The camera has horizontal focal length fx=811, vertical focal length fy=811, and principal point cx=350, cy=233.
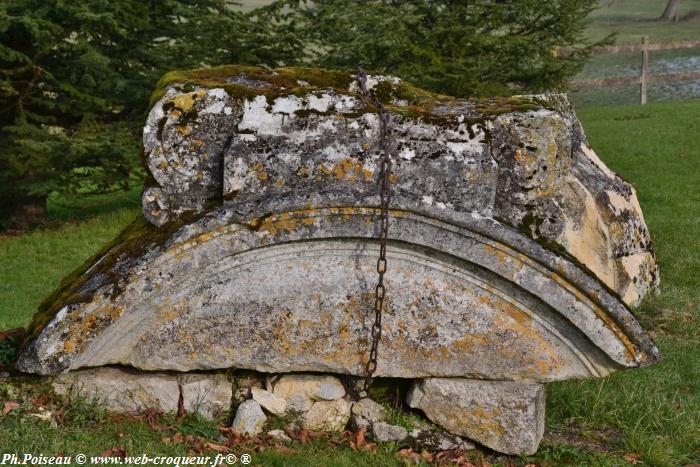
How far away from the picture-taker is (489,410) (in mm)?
4406

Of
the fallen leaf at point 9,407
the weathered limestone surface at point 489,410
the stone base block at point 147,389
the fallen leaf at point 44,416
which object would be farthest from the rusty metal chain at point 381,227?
the fallen leaf at point 9,407

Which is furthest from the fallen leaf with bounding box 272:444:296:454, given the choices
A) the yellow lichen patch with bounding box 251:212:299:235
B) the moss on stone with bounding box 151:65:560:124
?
the moss on stone with bounding box 151:65:560:124

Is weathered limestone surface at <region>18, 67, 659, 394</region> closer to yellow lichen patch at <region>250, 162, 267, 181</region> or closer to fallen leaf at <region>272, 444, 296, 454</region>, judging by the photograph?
yellow lichen patch at <region>250, 162, 267, 181</region>

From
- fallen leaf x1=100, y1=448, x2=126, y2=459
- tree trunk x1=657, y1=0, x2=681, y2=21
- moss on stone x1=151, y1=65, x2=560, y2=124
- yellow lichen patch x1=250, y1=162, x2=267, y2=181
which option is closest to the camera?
fallen leaf x1=100, y1=448, x2=126, y2=459

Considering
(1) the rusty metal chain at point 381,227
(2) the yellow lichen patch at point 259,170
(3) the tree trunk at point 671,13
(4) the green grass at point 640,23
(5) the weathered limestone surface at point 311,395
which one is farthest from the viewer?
(3) the tree trunk at point 671,13

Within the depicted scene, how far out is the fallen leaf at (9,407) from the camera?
423 centimetres

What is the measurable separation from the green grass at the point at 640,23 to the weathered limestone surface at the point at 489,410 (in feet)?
107

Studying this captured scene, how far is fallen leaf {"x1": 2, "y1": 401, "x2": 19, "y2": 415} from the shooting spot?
13.9 feet

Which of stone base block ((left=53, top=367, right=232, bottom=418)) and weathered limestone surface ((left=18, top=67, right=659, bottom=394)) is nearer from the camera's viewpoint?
weathered limestone surface ((left=18, top=67, right=659, bottom=394))

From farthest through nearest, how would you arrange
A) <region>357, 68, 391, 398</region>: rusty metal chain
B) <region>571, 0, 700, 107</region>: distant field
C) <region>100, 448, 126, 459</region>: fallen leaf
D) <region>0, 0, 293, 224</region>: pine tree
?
<region>571, 0, 700, 107</region>: distant field < <region>0, 0, 293, 224</region>: pine tree < <region>357, 68, 391, 398</region>: rusty metal chain < <region>100, 448, 126, 459</region>: fallen leaf

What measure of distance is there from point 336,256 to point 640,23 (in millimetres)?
44261

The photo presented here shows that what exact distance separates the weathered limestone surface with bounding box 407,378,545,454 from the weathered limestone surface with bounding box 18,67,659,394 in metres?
0.10

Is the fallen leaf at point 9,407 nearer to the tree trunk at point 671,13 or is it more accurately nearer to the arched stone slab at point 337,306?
the arched stone slab at point 337,306

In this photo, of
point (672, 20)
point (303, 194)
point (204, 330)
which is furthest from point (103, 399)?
point (672, 20)
